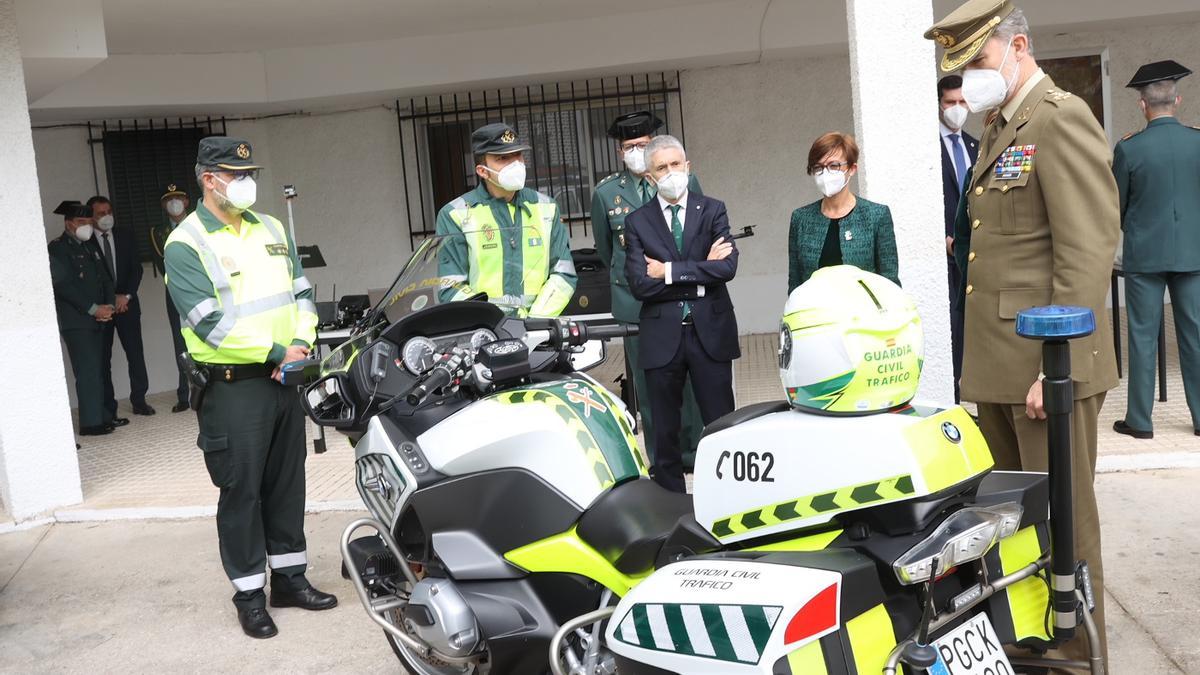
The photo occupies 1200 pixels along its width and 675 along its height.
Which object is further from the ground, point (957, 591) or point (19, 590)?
point (957, 591)

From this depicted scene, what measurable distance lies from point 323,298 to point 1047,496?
964cm

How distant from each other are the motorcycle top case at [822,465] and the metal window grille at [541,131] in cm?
824

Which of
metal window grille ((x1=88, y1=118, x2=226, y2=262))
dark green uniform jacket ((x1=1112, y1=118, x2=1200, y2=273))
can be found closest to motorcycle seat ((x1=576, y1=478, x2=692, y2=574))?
dark green uniform jacket ((x1=1112, y1=118, x2=1200, y2=273))

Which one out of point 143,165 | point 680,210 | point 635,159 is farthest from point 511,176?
point 143,165

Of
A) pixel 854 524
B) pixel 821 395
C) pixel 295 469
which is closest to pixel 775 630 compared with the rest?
pixel 854 524

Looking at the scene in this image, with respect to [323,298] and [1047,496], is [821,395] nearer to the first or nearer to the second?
[1047,496]

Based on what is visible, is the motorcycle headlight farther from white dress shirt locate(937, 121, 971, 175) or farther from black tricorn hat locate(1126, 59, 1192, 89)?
black tricorn hat locate(1126, 59, 1192, 89)

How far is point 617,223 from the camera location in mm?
6258

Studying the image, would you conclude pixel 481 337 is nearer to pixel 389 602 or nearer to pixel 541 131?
pixel 389 602

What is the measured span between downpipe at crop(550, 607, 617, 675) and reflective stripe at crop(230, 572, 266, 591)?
6.22ft

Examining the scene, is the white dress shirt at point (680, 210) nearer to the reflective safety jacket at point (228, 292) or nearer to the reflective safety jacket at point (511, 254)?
the reflective safety jacket at point (511, 254)

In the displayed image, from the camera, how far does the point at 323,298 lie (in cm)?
1133

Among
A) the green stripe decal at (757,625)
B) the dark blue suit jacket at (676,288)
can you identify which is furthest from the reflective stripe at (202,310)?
the green stripe decal at (757,625)

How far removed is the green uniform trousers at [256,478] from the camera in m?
4.30
